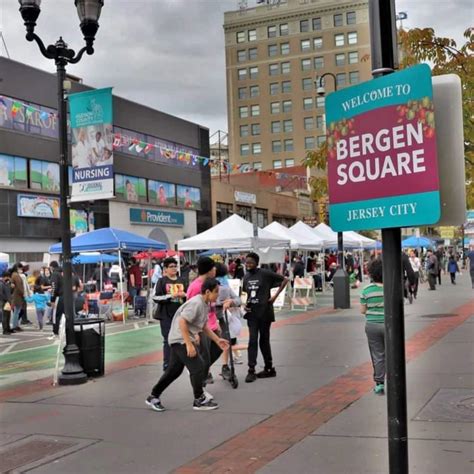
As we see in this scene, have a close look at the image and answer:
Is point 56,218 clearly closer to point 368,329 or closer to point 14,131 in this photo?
point 14,131

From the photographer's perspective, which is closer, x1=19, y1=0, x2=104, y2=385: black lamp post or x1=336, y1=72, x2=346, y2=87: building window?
x1=19, y1=0, x2=104, y2=385: black lamp post

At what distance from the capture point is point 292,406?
7125 mm

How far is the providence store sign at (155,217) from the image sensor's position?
41.5 metres

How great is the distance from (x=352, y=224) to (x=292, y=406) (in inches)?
171

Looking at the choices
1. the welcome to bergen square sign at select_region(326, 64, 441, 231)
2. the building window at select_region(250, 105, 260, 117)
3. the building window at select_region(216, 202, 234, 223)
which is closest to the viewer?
the welcome to bergen square sign at select_region(326, 64, 441, 231)

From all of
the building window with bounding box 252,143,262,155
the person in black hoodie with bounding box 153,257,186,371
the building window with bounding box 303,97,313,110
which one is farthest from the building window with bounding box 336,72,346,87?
the person in black hoodie with bounding box 153,257,186,371

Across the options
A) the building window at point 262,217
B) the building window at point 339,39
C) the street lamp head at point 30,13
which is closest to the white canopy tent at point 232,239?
the street lamp head at point 30,13

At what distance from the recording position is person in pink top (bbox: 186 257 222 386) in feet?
24.4

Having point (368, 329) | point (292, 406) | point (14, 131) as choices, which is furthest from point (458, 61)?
point (14, 131)

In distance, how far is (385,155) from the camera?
10.1 feet

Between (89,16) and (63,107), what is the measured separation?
1.39m

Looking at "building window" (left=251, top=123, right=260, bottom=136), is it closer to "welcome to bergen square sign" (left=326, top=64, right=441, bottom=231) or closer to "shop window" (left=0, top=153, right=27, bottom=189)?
"shop window" (left=0, top=153, right=27, bottom=189)

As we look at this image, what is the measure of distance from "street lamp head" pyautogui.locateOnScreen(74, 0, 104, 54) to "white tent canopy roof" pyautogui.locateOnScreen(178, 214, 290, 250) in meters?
11.0

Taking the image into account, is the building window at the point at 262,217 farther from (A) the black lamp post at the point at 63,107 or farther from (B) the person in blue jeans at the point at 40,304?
(A) the black lamp post at the point at 63,107
